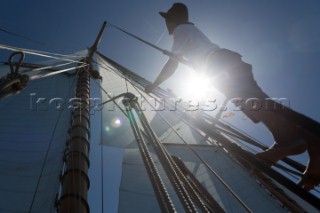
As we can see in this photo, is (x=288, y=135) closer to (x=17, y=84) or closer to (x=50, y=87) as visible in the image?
(x=17, y=84)

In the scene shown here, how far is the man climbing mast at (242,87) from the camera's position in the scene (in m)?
2.00

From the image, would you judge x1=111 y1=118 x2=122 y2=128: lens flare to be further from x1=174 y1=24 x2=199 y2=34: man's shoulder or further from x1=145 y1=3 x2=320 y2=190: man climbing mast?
x1=174 y1=24 x2=199 y2=34: man's shoulder

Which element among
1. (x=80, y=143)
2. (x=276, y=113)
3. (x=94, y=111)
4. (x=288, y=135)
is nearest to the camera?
(x=276, y=113)

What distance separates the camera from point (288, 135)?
7.00 ft

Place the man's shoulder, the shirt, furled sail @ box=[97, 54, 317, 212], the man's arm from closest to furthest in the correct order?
1. the shirt
2. the man's shoulder
3. the man's arm
4. furled sail @ box=[97, 54, 317, 212]

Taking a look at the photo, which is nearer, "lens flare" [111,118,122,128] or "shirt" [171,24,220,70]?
"shirt" [171,24,220,70]

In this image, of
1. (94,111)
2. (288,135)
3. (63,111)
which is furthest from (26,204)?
(94,111)

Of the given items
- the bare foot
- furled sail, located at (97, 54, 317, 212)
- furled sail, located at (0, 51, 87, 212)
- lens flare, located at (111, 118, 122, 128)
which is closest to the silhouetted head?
furled sail, located at (0, 51, 87, 212)

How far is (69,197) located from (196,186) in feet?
4.25

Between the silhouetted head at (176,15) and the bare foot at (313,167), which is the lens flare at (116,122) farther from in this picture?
the bare foot at (313,167)

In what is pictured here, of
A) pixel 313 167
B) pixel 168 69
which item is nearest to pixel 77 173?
pixel 168 69

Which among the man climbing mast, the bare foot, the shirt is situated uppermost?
the shirt

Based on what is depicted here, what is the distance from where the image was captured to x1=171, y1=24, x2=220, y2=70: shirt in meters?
2.95

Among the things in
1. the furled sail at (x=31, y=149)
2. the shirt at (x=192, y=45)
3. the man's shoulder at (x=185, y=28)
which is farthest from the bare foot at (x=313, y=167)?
the furled sail at (x=31, y=149)
